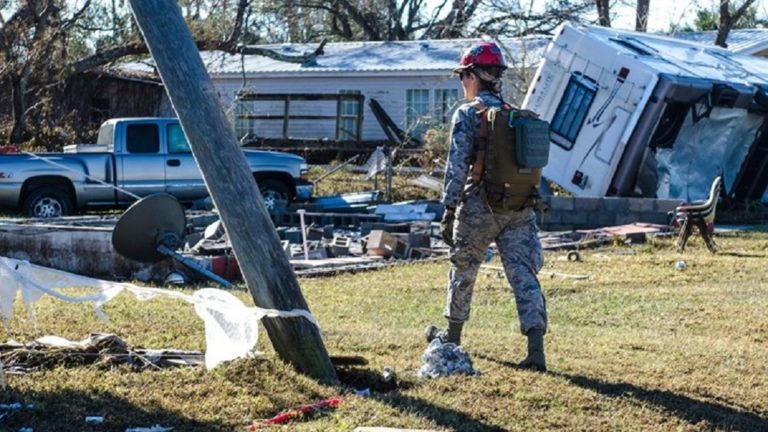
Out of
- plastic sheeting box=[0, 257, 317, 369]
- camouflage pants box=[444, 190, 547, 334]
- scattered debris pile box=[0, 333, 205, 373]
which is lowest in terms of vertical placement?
scattered debris pile box=[0, 333, 205, 373]

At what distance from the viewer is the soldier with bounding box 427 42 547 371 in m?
7.12

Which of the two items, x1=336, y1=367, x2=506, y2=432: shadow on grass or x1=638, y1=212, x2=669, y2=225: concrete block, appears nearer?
x1=336, y1=367, x2=506, y2=432: shadow on grass

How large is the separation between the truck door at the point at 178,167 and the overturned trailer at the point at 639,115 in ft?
19.5

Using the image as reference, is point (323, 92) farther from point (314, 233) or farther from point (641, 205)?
point (314, 233)

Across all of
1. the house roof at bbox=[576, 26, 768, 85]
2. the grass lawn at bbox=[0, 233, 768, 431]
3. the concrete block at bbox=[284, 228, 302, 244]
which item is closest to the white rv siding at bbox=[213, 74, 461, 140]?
the house roof at bbox=[576, 26, 768, 85]

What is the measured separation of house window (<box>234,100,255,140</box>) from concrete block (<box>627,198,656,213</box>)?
62.5ft

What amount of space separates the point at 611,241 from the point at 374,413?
1111 centimetres

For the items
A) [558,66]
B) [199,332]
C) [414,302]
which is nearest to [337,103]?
[558,66]

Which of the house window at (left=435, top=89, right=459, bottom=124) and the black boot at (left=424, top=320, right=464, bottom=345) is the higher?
the black boot at (left=424, top=320, right=464, bottom=345)

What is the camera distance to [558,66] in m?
20.0

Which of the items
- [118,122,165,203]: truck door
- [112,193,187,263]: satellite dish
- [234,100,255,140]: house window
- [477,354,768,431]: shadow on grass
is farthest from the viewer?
[234,100,255,140]: house window

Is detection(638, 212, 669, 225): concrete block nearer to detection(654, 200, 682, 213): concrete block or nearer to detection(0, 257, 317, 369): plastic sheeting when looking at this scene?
detection(654, 200, 682, 213): concrete block

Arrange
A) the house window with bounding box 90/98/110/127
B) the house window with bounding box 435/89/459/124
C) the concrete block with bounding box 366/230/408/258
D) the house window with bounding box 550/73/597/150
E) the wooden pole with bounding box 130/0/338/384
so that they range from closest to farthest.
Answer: the wooden pole with bounding box 130/0/338/384, the concrete block with bounding box 366/230/408/258, the house window with bounding box 550/73/597/150, the house window with bounding box 435/89/459/124, the house window with bounding box 90/98/110/127

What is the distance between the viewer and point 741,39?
34.1 meters
